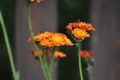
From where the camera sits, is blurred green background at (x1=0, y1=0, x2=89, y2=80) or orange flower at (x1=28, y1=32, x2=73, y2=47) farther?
blurred green background at (x1=0, y1=0, x2=89, y2=80)

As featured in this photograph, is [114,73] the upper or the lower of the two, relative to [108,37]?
lower

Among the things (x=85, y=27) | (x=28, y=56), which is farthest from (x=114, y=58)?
(x=85, y=27)

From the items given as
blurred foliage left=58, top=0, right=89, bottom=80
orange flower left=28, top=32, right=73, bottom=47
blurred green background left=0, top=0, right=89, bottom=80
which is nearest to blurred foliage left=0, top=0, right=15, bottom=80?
blurred green background left=0, top=0, right=89, bottom=80

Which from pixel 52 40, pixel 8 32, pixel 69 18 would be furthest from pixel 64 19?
pixel 52 40

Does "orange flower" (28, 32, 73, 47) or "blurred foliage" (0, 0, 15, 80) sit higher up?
"orange flower" (28, 32, 73, 47)

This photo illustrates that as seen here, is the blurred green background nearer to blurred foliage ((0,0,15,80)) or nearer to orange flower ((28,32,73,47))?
blurred foliage ((0,0,15,80))

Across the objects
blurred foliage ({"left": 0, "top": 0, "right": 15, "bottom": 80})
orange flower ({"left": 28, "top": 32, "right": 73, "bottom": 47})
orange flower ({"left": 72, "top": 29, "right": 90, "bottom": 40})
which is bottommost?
blurred foliage ({"left": 0, "top": 0, "right": 15, "bottom": 80})

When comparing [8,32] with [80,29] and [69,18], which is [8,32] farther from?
[80,29]

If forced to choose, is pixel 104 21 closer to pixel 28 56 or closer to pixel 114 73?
pixel 114 73

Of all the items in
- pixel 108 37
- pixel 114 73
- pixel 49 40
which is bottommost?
pixel 114 73

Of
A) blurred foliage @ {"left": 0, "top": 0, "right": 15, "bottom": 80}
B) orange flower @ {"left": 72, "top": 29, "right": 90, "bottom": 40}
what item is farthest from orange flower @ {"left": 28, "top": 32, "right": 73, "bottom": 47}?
blurred foliage @ {"left": 0, "top": 0, "right": 15, "bottom": 80}

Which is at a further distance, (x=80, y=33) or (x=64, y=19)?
(x=64, y=19)
